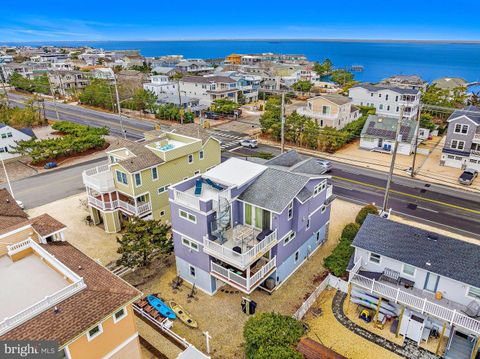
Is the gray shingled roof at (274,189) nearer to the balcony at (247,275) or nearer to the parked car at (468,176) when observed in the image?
the balcony at (247,275)

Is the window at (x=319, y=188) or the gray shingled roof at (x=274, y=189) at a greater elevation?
the gray shingled roof at (x=274, y=189)

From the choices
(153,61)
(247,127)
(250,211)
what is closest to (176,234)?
(250,211)

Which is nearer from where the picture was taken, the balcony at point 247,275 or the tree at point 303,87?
the balcony at point 247,275

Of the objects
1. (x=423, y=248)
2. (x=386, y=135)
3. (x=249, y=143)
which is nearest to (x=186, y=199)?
(x=423, y=248)

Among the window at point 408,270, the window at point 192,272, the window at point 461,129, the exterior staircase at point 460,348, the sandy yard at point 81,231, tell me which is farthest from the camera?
the window at point 461,129

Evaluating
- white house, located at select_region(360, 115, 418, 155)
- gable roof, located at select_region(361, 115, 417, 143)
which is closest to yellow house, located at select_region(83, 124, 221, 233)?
white house, located at select_region(360, 115, 418, 155)

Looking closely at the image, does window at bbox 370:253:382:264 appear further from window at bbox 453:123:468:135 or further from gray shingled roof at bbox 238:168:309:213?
window at bbox 453:123:468:135

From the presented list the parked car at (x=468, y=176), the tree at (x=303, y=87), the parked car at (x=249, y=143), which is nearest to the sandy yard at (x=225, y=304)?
the parked car at (x=468, y=176)

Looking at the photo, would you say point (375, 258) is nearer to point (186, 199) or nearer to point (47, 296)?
point (186, 199)
